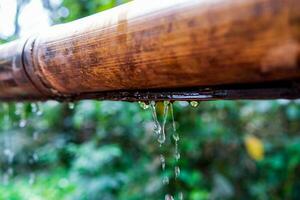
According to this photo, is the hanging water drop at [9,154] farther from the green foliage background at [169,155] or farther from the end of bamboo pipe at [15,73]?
the end of bamboo pipe at [15,73]

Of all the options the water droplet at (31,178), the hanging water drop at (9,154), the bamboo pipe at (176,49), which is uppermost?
the bamboo pipe at (176,49)

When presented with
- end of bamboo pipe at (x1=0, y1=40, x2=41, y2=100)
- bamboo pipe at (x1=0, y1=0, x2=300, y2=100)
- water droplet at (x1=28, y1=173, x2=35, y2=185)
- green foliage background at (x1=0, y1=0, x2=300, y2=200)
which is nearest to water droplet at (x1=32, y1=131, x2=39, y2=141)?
green foliage background at (x1=0, y1=0, x2=300, y2=200)

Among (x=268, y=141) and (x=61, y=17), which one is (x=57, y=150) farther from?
(x=268, y=141)

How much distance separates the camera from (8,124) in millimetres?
3070

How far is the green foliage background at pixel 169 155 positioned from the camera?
2.47m

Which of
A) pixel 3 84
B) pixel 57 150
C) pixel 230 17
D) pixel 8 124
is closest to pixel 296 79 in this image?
pixel 230 17

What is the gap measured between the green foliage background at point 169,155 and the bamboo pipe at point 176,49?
1.76 metres

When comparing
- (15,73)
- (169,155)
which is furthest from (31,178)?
(15,73)

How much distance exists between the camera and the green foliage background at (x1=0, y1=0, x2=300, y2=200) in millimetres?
2467

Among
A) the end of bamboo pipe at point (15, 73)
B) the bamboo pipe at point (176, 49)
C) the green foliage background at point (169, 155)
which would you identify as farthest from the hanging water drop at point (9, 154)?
the bamboo pipe at point (176, 49)

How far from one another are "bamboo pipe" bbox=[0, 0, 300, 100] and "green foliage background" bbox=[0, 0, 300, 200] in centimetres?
176

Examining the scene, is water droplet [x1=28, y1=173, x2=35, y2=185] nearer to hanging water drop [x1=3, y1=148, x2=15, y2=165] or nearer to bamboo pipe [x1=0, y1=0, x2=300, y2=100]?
hanging water drop [x1=3, y1=148, x2=15, y2=165]

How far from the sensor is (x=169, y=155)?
8.02 feet

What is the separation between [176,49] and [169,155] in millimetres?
2048
